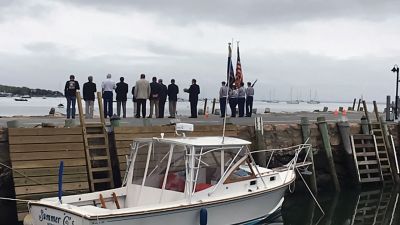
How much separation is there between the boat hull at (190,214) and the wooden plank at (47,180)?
7.69 feet

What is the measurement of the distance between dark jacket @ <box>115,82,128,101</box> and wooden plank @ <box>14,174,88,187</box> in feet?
22.2

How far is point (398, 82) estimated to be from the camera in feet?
90.3

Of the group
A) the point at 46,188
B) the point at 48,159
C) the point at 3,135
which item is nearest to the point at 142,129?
the point at 48,159

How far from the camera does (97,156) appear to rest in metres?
13.5

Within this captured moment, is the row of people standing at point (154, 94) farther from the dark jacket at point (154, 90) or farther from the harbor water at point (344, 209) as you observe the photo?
the harbor water at point (344, 209)

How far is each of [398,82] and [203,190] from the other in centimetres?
2013

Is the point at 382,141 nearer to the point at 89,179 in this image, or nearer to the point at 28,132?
the point at 89,179

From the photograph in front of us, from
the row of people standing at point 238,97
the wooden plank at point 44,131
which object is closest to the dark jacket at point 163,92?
the row of people standing at point 238,97

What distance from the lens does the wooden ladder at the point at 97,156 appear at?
43.0ft

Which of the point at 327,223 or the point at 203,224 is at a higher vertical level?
the point at 203,224

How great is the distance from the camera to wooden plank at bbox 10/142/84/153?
12469mm

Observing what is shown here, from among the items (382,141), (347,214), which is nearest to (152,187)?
(347,214)

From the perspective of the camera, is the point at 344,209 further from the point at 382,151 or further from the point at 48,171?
the point at 48,171

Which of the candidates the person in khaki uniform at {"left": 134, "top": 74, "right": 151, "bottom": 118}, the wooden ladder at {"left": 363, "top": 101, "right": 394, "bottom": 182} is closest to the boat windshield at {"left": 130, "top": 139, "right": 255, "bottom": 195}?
the person in khaki uniform at {"left": 134, "top": 74, "right": 151, "bottom": 118}
